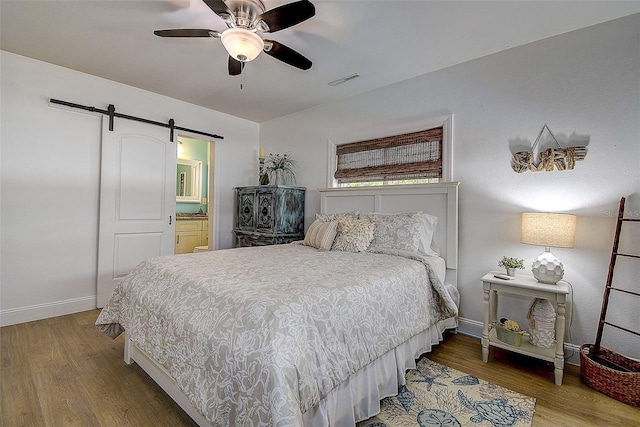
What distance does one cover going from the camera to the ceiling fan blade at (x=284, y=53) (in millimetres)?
2031

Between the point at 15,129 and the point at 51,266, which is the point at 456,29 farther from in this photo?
the point at 51,266

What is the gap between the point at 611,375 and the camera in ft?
Result: 5.97

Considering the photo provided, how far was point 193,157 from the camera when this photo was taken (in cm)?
598

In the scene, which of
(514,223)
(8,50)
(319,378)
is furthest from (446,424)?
(8,50)

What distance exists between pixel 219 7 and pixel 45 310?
350 cm

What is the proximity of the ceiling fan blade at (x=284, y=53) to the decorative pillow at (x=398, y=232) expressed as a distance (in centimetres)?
159

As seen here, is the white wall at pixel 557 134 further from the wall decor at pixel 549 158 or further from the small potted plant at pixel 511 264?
the small potted plant at pixel 511 264

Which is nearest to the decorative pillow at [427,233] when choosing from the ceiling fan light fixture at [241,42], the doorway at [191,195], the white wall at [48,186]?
the ceiling fan light fixture at [241,42]

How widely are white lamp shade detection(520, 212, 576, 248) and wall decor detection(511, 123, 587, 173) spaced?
1.57 ft

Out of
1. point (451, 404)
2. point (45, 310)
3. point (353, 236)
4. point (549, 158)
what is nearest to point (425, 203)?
point (353, 236)

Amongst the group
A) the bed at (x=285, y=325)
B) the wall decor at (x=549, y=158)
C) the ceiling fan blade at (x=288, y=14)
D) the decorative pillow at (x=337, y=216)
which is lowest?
the bed at (x=285, y=325)

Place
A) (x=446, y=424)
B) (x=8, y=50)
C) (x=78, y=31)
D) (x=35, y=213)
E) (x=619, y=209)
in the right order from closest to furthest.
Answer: (x=446, y=424) → (x=619, y=209) → (x=78, y=31) → (x=8, y=50) → (x=35, y=213)

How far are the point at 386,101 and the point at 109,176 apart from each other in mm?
3410

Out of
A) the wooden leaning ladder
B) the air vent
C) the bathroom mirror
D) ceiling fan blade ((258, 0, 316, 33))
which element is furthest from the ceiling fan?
the bathroom mirror
